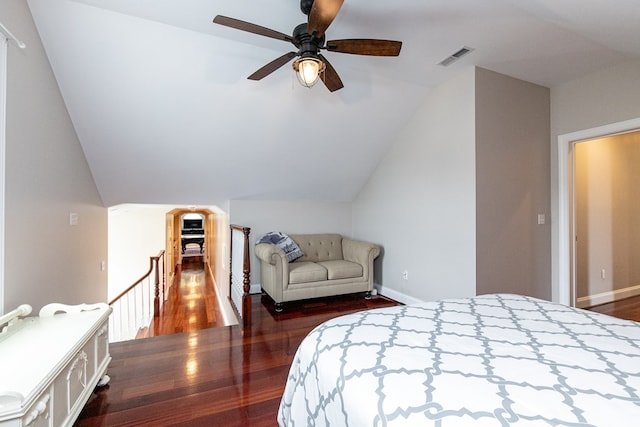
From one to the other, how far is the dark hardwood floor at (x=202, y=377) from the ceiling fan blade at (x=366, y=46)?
2.33 metres

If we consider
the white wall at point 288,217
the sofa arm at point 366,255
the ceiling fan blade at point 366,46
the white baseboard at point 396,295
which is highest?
the ceiling fan blade at point 366,46

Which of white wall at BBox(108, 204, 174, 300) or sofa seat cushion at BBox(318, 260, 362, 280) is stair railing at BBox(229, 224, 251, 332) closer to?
sofa seat cushion at BBox(318, 260, 362, 280)

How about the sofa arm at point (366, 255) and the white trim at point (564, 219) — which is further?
the sofa arm at point (366, 255)

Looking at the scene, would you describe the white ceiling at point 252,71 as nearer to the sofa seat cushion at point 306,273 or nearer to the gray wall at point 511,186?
the gray wall at point 511,186

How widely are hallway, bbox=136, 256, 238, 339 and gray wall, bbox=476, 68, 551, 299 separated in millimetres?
3289

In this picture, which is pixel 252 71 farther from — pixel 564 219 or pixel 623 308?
pixel 623 308

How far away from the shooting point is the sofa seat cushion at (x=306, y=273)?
3553 millimetres

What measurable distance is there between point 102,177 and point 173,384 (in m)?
2.70

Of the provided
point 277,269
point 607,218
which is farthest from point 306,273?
point 607,218

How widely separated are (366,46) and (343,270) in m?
2.67

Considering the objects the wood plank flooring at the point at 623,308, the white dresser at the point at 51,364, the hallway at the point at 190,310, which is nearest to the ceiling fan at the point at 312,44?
the white dresser at the point at 51,364

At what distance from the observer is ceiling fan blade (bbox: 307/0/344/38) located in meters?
1.51

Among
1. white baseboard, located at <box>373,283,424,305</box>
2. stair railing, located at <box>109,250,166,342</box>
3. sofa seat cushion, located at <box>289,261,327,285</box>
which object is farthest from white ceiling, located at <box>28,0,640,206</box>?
white baseboard, located at <box>373,283,424,305</box>

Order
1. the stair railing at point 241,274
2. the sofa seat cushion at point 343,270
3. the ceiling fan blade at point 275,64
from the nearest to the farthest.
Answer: the ceiling fan blade at point 275,64 → the stair railing at point 241,274 → the sofa seat cushion at point 343,270
